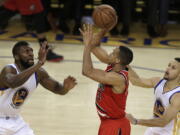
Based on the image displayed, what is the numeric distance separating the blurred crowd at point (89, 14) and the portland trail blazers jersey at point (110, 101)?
414cm

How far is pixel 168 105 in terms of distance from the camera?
4.63m

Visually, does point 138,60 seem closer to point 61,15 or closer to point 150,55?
point 150,55

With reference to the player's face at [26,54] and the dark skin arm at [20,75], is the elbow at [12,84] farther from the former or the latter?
the player's face at [26,54]

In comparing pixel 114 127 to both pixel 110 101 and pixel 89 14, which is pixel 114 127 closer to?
pixel 110 101

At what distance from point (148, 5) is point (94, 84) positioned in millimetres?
3082

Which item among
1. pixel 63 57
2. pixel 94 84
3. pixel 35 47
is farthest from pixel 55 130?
pixel 35 47

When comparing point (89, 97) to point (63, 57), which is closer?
point (89, 97)

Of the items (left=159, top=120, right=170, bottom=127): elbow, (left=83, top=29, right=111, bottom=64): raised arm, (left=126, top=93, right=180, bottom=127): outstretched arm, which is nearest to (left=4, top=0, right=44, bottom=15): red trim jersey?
(left=83, top=29, right=111, bottom=64): raised arm

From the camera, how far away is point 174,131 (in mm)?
4770

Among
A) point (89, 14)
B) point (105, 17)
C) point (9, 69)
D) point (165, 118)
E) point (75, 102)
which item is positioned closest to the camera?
point (165, 118)

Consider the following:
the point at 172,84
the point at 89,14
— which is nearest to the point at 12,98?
the point at 172,84

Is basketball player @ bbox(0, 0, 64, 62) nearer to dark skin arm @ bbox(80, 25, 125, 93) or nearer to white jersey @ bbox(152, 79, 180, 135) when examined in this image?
dark skin arm @ bbox(80, 25, 125, 93)

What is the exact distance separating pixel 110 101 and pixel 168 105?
62 centimetres

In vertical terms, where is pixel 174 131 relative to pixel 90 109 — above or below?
above
